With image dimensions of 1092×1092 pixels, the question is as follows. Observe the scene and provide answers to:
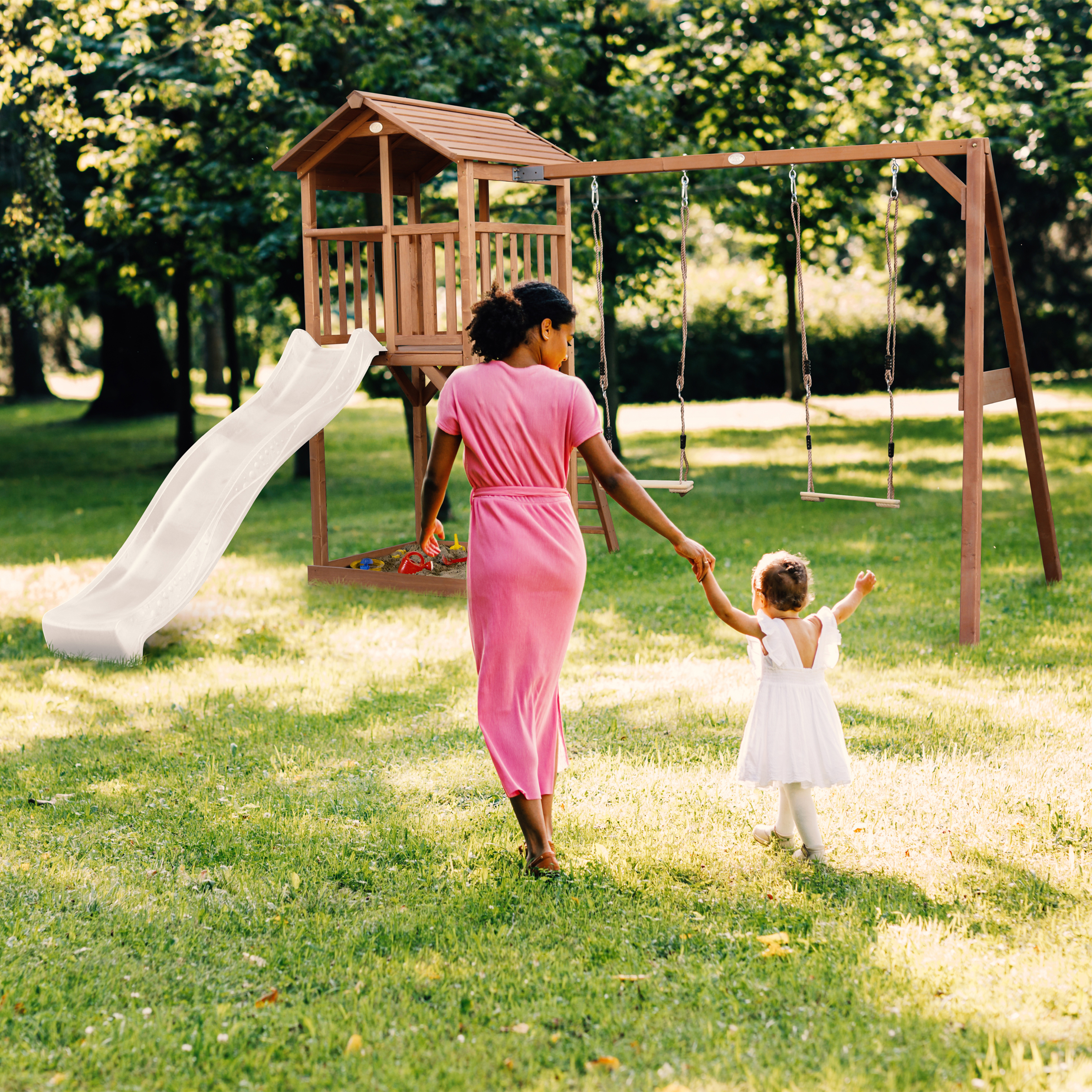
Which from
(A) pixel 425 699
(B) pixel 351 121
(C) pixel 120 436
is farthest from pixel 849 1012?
(C) pixel 120 436

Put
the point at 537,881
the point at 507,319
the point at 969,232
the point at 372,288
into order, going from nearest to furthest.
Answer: the point at 507,319
the point at 537,881
the point at 969,232
the point at 372,288

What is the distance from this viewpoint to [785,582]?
4.35 meters

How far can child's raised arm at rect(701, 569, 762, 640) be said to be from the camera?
13.9 ft

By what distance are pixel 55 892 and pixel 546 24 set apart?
12.3 metres

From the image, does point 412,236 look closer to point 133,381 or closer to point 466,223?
point 466,223

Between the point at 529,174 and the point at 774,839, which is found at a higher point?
the point at 529,174

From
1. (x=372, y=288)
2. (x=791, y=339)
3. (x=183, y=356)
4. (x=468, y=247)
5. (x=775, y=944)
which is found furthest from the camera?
(x=791, y=339)

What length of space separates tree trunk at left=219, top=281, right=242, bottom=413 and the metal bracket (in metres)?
10.3

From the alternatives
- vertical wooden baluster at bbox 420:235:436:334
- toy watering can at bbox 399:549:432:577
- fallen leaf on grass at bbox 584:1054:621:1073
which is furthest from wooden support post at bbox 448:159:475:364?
fallen leaf on grass at bbox 584:1054:621:1073

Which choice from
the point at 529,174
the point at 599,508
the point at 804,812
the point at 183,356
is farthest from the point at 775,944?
the point at 183,356

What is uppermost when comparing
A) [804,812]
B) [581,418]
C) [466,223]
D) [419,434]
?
[466,223]

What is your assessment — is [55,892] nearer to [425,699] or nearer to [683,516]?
[425,699]

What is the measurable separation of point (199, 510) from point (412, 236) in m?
2.52

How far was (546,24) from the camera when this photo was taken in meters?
14.2
